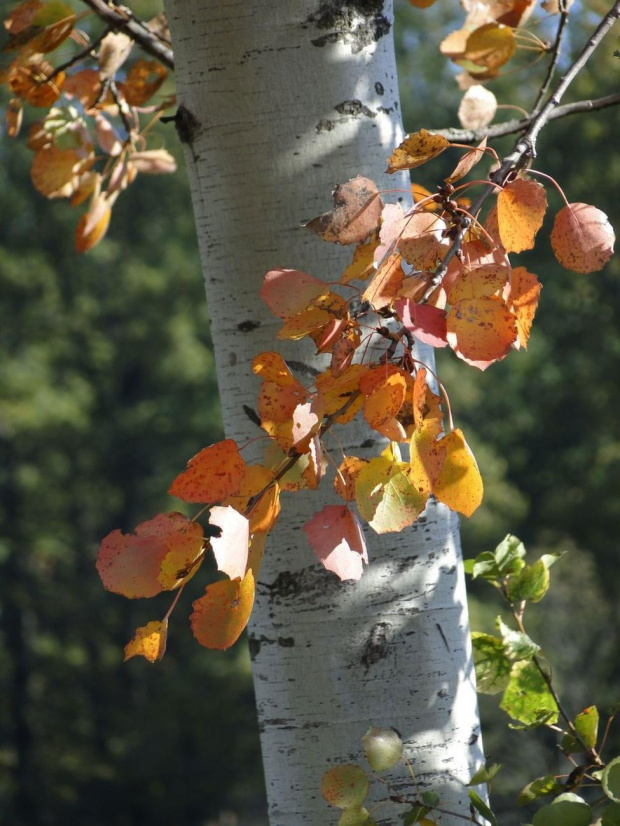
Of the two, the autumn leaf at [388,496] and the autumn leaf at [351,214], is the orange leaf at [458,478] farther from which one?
the autumn leaf at [351,214]

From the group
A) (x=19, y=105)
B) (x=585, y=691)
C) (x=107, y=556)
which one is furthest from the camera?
(x=585, y=691)

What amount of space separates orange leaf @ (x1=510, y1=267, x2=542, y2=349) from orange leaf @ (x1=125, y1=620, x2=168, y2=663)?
0.27 m

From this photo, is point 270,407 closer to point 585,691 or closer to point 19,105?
point 19,105

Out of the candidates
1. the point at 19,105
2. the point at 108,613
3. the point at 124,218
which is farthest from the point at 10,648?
the point at 19,105

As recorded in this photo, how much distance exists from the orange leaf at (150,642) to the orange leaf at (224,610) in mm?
24

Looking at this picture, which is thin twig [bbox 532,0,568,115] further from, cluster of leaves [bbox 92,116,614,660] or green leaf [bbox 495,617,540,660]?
green leaf [bbox 495,617,540,660]

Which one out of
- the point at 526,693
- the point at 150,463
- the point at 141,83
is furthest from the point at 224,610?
the point at 150,463

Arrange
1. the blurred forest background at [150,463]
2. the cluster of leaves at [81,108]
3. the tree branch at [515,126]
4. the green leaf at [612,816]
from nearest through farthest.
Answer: the green leaf at [612,816], the tree branch at [515,126], the cluster of leaves at [81,108], the blurred forest background at [150,463]

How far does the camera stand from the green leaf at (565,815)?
580 mm

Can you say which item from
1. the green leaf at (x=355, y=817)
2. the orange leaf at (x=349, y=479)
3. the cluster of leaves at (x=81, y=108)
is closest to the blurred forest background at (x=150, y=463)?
the cluster of leaves at (x=81, y=108)

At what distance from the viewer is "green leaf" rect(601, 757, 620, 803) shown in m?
0.54

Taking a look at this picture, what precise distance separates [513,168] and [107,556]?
13.5 inches

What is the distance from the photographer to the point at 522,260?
1062 centimetres

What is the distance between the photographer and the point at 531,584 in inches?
29.2
